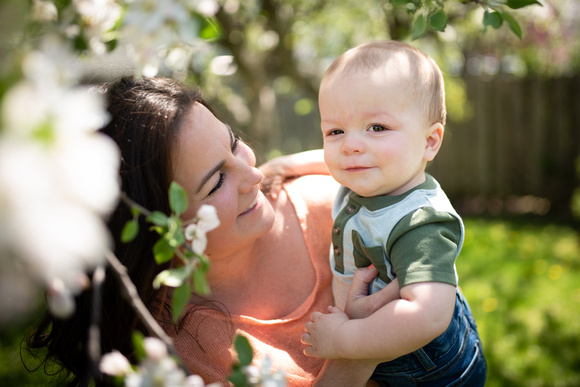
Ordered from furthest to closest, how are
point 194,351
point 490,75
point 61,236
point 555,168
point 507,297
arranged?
point 490,75 < point 555,168 < point 507,297 < point 194,351 < point 61,236

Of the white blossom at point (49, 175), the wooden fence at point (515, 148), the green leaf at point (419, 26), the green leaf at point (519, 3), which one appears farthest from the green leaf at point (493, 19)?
the wooden fence at point (515, 148)

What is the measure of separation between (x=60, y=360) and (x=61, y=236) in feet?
4.24

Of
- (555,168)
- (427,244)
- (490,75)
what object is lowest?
(555,168)

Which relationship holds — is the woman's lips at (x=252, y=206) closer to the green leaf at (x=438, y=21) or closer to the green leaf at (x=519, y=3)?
the green leaf at (x=438, y=21)

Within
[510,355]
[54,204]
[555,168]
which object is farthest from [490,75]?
[54,204]

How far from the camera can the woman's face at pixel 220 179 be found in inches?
58.4

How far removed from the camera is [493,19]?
1342mm

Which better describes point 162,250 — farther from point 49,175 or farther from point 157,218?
point 49,175

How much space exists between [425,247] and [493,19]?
593 mm

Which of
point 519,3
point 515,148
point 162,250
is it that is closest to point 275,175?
point 519,3

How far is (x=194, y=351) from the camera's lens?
1.52 meters

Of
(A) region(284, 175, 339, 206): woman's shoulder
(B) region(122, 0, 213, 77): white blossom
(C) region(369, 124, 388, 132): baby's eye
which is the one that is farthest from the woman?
(B) region(122, 0, 213, 77): white blossom

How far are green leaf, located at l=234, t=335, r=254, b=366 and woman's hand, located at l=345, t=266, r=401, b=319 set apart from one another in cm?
53

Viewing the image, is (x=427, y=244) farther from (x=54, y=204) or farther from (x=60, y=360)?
(x=60, y=360)
